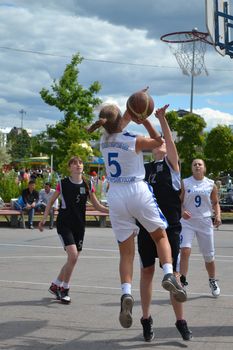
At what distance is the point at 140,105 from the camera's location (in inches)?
235

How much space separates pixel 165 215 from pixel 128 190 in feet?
2.56

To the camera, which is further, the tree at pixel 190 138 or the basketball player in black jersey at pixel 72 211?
the tree at pixel 190 138

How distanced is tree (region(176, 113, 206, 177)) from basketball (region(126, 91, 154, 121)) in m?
38.3

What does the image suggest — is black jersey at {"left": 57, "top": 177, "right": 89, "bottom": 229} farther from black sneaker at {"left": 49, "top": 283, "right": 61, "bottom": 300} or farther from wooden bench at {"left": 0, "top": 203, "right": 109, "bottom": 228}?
wooden bench at {"left": 0, "top": 203, "right": 109, "bottom": 228}

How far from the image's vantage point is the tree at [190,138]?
1750 inches

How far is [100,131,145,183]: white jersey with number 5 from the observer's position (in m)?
6.14

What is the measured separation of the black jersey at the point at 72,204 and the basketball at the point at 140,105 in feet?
9.80

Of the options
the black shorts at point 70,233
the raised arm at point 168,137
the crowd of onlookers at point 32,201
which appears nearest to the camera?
the raised arm at point 168,137

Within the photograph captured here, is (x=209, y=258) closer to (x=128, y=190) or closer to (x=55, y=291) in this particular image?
(x=55, y=291)

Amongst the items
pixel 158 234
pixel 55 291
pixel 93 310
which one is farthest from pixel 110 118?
pixel 55 291

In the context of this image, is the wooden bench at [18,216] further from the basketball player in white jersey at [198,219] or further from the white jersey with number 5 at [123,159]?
the white jersey with number 5 at [123,159]

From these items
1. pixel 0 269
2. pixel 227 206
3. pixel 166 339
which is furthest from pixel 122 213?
pixel 227 206

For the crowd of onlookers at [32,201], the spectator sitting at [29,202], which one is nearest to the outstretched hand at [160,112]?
the crowd of onlookers at [32,201]

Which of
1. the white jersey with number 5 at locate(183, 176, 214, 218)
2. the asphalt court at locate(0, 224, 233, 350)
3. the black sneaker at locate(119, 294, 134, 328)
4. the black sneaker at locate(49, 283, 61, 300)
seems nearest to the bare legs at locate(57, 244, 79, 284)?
the black sneaker at locate(49, 283, 61, 300)
